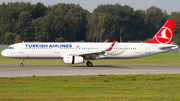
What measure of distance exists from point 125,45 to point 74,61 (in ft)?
28.8

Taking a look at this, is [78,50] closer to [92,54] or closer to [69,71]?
[92,54]

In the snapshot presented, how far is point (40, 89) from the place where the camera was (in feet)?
48.6

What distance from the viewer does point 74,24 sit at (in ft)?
365

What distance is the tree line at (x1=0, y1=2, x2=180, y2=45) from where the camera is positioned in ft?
327

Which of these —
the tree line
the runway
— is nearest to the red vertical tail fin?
the runway

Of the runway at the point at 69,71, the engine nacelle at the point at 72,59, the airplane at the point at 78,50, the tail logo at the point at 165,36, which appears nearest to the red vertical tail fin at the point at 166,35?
the tail logo at the point at 165,36

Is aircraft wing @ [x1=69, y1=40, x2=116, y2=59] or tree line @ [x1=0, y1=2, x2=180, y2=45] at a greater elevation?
tree line @ [x1=0, y1=2, x2=180, y2=45]

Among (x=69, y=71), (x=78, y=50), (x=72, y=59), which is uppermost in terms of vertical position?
(x=78, y=50)

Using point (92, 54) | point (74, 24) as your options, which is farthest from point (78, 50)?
point (74, 24)

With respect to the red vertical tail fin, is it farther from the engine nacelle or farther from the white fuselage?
the engine nacelle

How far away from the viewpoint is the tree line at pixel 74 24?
9975 cm

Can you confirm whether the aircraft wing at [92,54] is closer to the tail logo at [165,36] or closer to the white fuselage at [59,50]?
the white fuselage at [59,50]

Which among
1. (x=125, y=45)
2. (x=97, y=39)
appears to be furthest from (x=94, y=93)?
(x=97, y=39)

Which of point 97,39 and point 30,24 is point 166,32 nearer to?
point 97,39
